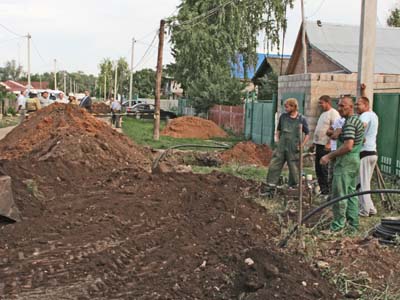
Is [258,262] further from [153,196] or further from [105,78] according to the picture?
[105,78]

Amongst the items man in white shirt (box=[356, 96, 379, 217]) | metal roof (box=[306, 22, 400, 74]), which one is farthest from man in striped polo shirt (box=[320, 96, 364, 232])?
metal roof (box=[306, 22, 400, 74])

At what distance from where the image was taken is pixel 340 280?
16.7 feet

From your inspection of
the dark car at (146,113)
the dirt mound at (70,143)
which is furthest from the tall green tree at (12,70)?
the dirt mound at (70,143)

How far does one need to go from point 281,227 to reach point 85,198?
10.2ft

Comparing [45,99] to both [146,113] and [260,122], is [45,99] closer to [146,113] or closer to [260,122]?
[260,122]

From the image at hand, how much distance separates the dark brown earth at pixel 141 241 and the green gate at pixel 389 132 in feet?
12.0

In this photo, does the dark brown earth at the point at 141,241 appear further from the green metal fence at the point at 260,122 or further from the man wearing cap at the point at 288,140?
the green metal fence at the point at 260,122

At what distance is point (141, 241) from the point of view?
6.41 metres

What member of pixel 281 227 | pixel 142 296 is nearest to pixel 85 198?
pixel 281 227

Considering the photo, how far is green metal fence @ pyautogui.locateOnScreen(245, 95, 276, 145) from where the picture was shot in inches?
827

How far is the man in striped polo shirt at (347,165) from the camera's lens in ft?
23.6

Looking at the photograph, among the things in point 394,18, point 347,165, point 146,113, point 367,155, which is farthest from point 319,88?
point 394,18

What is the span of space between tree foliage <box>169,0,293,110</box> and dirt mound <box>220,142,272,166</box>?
75.1 ft

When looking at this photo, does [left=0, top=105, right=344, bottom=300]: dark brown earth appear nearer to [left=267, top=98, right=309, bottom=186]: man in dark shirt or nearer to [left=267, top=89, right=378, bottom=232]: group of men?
[left=267, top=98, right=309, bottom=186]: man in dark shirt
